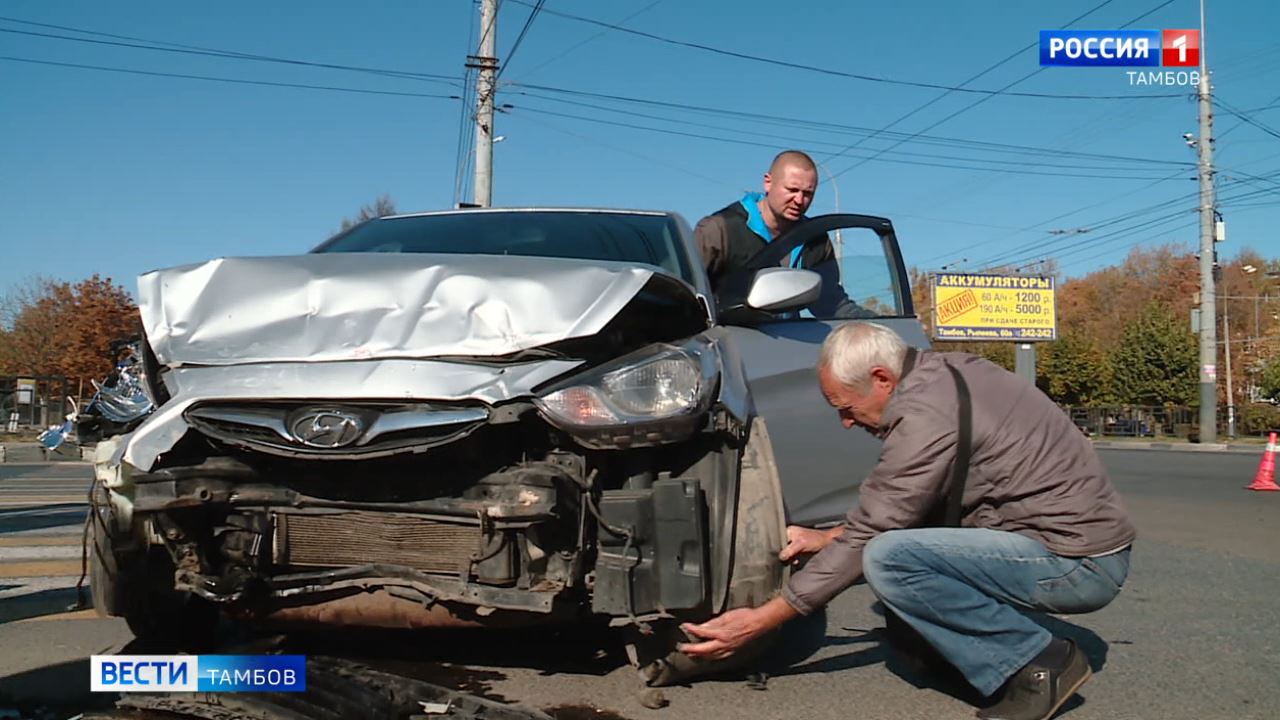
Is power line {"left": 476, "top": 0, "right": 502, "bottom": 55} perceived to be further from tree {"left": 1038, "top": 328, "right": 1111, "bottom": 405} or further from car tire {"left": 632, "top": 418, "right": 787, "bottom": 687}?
tree {"left": 1038, "top": 328, "right": 1111, "bottom": 405}

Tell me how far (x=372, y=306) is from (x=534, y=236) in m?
1.34

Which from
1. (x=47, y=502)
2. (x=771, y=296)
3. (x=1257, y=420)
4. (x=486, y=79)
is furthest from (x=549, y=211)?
(x=1257, y=420)

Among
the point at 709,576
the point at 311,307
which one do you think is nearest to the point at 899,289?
the point at 709,576

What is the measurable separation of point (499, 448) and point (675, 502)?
51 centimetres

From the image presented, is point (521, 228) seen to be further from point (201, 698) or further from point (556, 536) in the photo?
point (201, 698)

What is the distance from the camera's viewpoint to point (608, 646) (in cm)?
371

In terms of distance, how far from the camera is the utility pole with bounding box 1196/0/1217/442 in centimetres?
2919

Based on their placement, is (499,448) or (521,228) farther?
(521,228)

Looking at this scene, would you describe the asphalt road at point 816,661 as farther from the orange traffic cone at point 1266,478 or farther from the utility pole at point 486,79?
the utility pole at point 486,79

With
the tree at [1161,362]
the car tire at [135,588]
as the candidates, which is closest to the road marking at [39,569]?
the car tire at [135,588]

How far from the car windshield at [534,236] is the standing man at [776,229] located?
50cm

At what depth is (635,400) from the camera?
8.26 ft

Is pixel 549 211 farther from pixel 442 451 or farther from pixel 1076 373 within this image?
pixel 1076 373

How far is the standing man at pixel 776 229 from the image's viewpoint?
14.5ft
